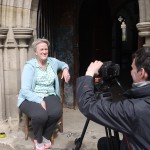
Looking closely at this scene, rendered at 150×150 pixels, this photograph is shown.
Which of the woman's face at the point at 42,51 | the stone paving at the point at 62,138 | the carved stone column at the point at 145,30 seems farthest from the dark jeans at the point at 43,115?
the carved stone column at the point at 145,30

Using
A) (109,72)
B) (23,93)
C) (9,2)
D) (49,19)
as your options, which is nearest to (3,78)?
(23,93)

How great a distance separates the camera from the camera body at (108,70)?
209 centimetres

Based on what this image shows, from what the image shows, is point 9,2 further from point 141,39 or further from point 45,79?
point 141,39

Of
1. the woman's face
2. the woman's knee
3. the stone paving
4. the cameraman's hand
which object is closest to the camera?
the cameraman's hand

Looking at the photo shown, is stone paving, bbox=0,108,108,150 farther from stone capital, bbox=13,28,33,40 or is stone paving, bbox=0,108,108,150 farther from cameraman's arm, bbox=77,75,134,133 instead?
cameraman's arm, bbox=77,75,134,133

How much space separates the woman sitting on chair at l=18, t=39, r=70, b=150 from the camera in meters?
3.40

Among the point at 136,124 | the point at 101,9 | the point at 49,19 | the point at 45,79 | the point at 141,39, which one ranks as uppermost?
the point at 101,9

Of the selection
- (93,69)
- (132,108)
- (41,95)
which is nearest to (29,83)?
(41,95)

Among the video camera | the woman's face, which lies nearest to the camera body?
the video camera

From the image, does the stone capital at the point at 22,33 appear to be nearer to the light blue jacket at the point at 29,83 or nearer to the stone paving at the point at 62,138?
the light blue jacket at the point at 29,83

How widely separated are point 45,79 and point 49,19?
5.09 ft

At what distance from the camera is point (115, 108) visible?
1738mm

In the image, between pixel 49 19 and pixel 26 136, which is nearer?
pixel 26 136

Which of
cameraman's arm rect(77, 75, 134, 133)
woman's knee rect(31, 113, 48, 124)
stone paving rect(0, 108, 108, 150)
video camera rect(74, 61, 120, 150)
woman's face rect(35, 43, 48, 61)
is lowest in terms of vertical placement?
stone paving rect(0, 108, 108, 150)
